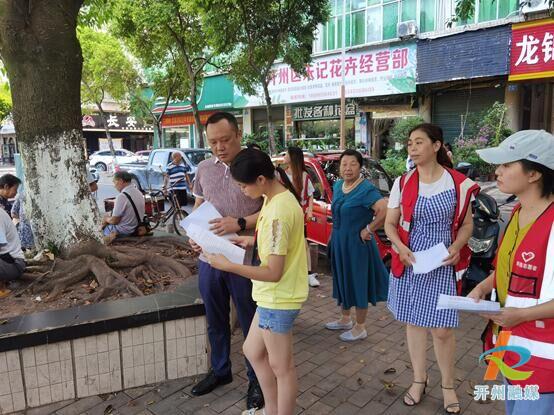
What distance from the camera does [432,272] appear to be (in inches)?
105

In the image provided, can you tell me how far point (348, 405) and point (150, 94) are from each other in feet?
86.9

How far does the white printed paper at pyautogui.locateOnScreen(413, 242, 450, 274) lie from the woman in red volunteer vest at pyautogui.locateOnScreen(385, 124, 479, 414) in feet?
0.09

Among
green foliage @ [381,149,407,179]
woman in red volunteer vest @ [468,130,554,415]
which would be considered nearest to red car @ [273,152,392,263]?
woman in red volunteer vest @ [468,130,554,415]

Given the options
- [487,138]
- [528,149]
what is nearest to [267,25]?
[487,138]

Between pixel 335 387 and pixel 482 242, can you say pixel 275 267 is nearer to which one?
pixel 335 387

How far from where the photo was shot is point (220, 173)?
9.27 ft

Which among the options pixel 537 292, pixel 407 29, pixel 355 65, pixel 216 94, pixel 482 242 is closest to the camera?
pixel 537 292

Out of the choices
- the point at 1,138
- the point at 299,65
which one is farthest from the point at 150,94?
the point at 1,138

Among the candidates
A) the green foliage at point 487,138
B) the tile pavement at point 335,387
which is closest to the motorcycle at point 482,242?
the tile pavement at point 335,387

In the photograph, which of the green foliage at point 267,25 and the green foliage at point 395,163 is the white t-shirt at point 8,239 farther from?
the green foliage at point 395,163

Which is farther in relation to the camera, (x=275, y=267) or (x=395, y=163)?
(x=395, y=163)

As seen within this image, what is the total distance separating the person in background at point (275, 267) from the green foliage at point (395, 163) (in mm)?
10727

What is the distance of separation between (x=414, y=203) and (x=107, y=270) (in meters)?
2.40

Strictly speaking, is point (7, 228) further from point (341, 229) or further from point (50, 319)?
point (341, 229)
